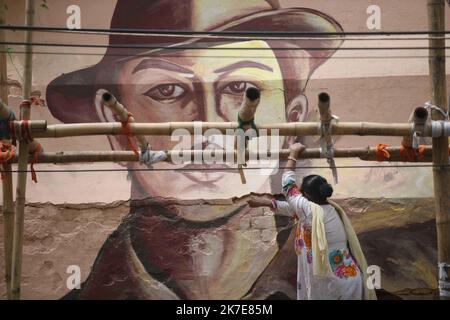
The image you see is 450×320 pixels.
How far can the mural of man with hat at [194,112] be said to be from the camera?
7.49 metres

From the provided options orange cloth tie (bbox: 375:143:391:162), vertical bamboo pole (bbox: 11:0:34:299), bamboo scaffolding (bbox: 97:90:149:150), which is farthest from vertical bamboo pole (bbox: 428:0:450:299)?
vertical bamboo pole (bbox: 11:0:34:299)

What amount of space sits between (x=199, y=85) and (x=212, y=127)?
275 cm

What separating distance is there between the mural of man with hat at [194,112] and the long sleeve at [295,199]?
7.08 ft

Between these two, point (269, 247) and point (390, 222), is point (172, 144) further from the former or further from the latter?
point (390, 222)

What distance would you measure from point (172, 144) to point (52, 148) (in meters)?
1.41

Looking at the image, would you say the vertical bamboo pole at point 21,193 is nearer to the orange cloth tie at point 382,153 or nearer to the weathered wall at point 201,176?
the weathered wall at point 201,176

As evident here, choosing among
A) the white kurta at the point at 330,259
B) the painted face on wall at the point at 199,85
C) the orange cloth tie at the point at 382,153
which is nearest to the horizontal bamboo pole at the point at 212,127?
the orange cloth tie at the point at 382,153

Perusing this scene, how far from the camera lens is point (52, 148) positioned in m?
7.92

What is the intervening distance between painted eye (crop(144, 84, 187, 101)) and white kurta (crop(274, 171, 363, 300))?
2987 mm

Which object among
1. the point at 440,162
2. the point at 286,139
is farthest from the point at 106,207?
the point at 440,162

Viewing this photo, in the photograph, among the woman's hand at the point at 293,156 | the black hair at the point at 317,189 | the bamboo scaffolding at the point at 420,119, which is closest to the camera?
→ the bamboo scaffolding at the point at 420,119

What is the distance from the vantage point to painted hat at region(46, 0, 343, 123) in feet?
26.5

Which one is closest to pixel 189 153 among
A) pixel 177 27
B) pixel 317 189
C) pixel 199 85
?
pixel 317 189

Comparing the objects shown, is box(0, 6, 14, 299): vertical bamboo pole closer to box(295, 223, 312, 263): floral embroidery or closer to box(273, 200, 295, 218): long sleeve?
box(273, 200, 295, 218): long sleeve
